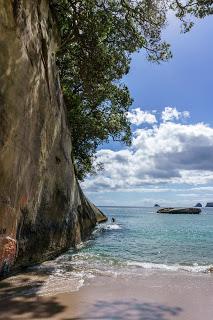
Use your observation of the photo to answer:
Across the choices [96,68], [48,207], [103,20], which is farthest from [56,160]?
[103,20]

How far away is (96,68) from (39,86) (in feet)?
22.9

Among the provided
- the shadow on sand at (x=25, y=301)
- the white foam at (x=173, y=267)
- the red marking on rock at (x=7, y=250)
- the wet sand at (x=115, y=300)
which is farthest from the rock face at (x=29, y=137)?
the white foam at (x=173, y=267)

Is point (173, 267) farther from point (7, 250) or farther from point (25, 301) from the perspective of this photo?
point (25, 301)

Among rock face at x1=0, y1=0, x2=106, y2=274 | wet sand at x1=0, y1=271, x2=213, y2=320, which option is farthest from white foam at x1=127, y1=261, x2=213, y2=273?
rock face at x1=0, y1=0, x2=106, y2=274

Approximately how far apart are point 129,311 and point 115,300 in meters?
1.14

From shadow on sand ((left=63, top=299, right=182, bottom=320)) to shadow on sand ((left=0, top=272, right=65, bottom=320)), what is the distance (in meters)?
0.88

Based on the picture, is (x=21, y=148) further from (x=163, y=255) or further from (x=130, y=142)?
(x=130, y=142)

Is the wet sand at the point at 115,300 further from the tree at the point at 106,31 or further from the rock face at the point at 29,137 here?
the tree at the point at 106,31

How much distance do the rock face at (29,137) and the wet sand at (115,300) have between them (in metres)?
1.72

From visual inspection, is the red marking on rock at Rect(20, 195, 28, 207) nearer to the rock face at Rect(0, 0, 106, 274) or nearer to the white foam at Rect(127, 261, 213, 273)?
the rock face at Rect(0, 0, 106, 274)

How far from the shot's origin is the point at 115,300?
407 inches

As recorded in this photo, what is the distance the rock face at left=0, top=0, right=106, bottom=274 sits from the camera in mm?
10977

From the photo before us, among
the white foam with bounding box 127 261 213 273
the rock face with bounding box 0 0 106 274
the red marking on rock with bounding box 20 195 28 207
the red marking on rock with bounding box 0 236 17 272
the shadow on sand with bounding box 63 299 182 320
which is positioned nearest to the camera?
the shadow on sand with bounding box 63 299 182 320

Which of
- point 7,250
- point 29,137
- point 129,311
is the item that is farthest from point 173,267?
point 29,137
